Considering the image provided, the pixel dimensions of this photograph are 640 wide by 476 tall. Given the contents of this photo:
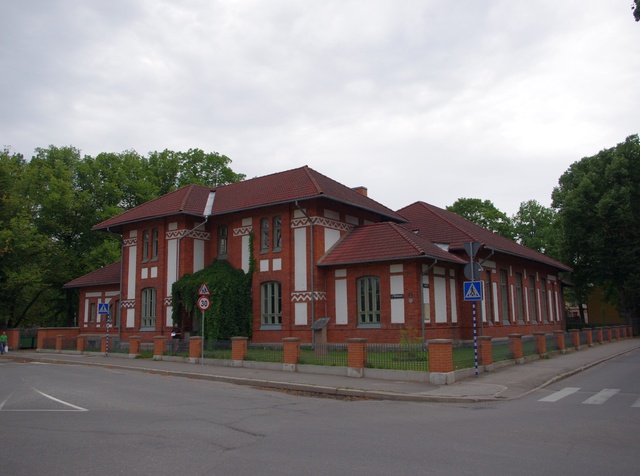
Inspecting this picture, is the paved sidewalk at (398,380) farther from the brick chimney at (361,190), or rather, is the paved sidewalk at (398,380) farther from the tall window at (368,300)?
the brick chimney at (361,190)

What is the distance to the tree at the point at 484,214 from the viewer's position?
5494cm

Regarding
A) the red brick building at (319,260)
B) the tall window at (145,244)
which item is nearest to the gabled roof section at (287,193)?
the red brick building at (319,260)

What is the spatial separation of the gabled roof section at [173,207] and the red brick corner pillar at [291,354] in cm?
1263

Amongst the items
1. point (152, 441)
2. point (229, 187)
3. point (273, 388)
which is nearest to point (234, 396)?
point (273, 388)

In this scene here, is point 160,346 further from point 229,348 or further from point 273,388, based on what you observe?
point 273,388

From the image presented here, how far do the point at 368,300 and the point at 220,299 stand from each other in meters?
7.15

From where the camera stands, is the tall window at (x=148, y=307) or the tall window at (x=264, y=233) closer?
the tall window at (x=264, y=233)

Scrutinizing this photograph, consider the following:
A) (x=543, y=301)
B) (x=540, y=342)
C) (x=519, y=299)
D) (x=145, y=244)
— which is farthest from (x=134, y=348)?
(x=543, y=301)

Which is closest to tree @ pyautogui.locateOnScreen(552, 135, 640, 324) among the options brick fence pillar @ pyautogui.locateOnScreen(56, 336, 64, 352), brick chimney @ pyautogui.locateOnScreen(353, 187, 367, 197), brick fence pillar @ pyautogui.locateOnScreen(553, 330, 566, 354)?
brick chimney @ pyautogui.locateOnScreen(353, 187, 367, 197)

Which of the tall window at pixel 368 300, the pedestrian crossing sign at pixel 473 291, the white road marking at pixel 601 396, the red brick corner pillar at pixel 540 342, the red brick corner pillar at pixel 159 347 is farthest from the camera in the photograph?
the tall window at pixel 368 300

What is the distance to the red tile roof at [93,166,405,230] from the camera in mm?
26562

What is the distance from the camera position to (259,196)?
2841 centimetres

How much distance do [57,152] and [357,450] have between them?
47501 mm

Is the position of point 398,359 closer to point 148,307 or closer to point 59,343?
point 148,307
